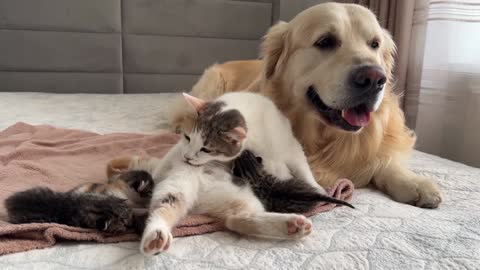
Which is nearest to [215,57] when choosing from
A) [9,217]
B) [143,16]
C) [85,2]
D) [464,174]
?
[143,16]

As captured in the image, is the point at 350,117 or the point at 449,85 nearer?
the point at 350,117

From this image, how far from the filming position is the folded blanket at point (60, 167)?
0.79m

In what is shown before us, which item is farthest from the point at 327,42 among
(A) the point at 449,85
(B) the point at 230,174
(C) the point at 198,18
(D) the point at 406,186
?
(C) the point at 198,18

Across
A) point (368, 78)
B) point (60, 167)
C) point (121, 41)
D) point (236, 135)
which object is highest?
point (368, 78)

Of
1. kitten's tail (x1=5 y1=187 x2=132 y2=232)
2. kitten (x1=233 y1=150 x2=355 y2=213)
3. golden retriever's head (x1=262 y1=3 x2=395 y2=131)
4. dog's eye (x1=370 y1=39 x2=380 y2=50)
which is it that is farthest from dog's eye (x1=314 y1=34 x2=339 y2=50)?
kitten's tail (x1=5 y1=187 x2=132 y2=232)

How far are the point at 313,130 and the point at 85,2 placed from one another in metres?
2.68

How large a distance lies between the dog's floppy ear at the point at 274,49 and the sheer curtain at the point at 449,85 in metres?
1.07

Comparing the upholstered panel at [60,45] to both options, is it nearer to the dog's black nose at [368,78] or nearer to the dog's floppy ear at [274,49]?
→ the dog's floppy ear at [274,49]

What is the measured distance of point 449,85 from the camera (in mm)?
2217

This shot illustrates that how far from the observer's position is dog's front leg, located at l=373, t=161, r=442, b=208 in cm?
112

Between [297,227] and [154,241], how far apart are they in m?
0.28

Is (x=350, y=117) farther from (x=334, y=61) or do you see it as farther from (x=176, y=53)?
(x=176, y=53)

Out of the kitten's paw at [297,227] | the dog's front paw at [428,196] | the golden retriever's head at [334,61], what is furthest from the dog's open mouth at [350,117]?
the kitten's paw at [297,227]

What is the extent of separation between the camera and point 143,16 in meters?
3.51
